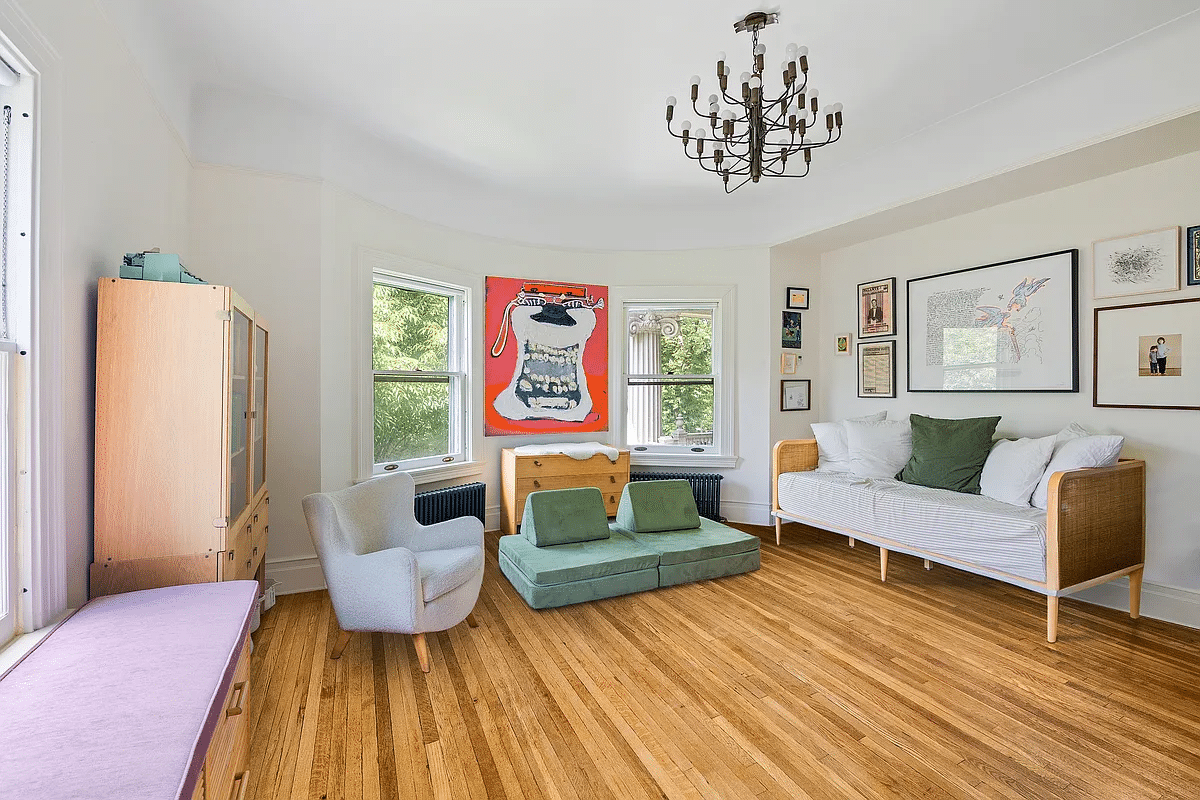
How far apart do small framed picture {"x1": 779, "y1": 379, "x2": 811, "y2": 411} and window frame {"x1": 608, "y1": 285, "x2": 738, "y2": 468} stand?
0.44m

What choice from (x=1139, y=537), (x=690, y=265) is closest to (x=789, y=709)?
(x=1139, y=537)

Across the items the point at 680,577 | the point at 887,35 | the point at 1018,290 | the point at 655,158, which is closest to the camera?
the point at 887,35

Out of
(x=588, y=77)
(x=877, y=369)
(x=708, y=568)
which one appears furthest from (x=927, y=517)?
(x=588, y=77)

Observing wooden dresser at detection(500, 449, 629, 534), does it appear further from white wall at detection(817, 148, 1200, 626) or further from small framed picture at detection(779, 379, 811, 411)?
white wall at detection(817, 148, 1200, 626)

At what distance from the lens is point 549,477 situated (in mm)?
4512

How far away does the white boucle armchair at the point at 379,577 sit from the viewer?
240 centimetres

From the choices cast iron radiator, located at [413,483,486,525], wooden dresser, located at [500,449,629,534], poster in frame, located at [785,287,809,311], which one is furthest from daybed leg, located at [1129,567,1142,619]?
cast iron radiator, located at [413,483,486,525]

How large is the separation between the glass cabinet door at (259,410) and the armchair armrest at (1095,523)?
3955 mm

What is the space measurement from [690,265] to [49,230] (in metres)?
4.45

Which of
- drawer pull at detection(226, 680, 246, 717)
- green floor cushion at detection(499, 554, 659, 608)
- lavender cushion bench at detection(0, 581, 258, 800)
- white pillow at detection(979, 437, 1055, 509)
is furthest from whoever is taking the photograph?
white pillow at detection(979, 437, 1055, 509)

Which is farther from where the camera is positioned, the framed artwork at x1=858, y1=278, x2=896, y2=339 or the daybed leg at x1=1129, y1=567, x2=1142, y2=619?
the framed artwork at x1=858, y1=278, x2=896, y2=339

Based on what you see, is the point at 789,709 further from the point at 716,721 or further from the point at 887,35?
the point at 887,35

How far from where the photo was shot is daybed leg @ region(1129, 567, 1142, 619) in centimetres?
301

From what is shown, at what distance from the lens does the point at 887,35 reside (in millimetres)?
2654
